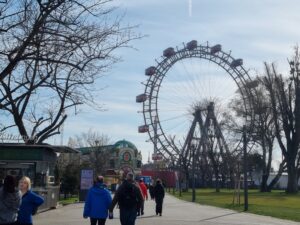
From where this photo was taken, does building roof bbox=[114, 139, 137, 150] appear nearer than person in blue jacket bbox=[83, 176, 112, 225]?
No

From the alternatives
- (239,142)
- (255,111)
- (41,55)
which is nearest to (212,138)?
(239,142)

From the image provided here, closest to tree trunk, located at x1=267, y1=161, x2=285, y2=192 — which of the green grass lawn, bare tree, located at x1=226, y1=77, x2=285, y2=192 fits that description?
bare tree, located at x1=226, y1=77, x2=285, y2=192

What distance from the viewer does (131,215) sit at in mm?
13688

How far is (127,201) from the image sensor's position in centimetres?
1369

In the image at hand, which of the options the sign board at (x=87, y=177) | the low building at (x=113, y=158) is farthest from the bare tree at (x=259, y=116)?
the sign board at (x=87, y=177)

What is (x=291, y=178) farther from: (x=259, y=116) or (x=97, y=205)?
(x=97, y=205)

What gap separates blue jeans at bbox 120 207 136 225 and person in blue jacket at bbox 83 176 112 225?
397 millimetres

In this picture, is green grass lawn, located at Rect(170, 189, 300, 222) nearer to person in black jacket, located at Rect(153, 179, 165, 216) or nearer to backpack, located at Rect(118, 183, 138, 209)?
person in black jacket, located at Rect(153, 179, 165, 216)

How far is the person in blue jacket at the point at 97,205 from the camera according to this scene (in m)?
13.7

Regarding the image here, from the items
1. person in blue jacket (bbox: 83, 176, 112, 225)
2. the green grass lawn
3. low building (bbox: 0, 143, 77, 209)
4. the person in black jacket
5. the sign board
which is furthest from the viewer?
the sign board

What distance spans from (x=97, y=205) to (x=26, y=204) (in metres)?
3.17

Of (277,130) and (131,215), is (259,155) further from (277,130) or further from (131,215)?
(131,215)

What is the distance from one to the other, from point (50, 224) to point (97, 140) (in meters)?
78.9

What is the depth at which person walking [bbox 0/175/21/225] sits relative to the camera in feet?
33.2
